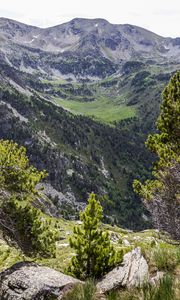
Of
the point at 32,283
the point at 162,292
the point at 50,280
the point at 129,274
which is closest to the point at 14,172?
the point at 32,283

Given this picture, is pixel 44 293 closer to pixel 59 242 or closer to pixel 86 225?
pixel 86 225

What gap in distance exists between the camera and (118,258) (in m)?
18.9

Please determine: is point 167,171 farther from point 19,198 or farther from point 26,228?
point 26,228

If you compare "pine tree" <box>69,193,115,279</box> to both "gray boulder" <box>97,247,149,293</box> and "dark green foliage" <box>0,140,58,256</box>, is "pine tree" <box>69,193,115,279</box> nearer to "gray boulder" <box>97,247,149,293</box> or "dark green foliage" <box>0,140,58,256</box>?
"gray boulder" <box>97,247,149,293</box>

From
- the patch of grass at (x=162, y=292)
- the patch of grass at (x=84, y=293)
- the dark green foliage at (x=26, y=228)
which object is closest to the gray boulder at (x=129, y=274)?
the patch of grass at (x=84, y=293)

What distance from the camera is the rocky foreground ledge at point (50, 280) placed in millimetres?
15133

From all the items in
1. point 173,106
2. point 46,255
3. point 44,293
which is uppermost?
point 173,106

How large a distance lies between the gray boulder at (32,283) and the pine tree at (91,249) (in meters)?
2.25

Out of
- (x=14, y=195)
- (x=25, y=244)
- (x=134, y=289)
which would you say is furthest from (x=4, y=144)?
(x=134, y=289)

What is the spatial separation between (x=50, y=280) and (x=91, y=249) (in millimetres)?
4295

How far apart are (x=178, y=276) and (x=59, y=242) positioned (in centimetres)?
3945

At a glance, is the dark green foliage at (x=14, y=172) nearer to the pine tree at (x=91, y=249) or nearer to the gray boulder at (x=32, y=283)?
the pine tree at (x=91, y=249)

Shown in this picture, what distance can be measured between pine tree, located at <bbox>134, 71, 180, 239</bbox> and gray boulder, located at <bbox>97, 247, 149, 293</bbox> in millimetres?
5491

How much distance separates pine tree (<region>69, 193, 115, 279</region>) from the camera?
19.2 meters
